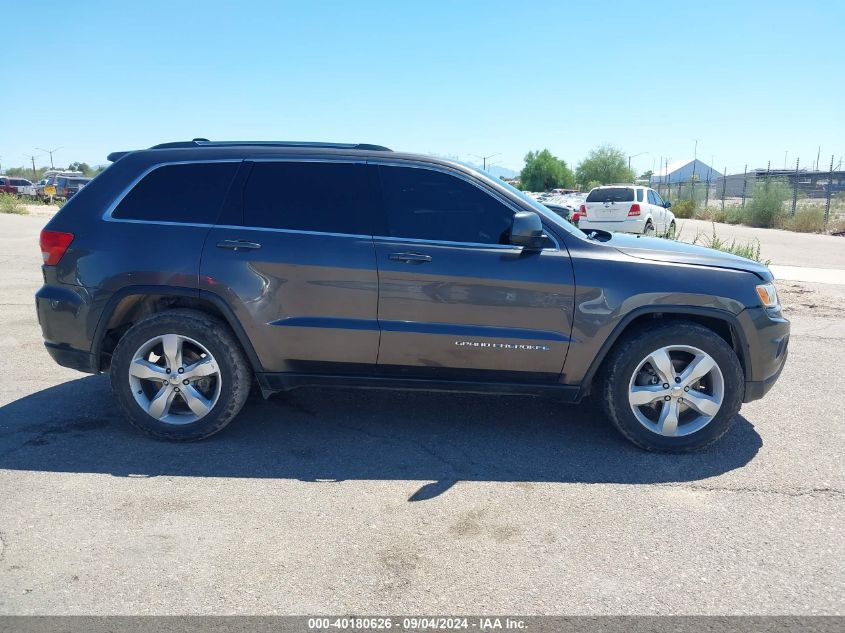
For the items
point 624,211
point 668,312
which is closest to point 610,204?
point 624,211

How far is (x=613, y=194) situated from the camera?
19953mm

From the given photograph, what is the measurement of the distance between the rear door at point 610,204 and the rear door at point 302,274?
637 inches

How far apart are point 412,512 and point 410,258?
1.58 metres

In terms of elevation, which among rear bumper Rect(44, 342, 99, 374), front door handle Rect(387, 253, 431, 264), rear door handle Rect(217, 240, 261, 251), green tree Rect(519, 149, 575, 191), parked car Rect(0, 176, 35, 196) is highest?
green tree Rect(519, 149, 575, 191)

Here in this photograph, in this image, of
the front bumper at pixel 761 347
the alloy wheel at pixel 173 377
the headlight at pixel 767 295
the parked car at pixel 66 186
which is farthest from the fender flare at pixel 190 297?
the parked car at pixel 66 186

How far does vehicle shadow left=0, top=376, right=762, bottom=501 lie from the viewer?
418 centimetres

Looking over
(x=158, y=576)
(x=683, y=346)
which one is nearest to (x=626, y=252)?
(x=683, y=346)

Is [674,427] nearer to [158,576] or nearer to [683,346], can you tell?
[683,346]

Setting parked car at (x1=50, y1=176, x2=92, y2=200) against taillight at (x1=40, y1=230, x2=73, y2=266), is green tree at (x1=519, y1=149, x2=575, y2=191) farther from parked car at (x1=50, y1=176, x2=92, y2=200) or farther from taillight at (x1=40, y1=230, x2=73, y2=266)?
taillight at (x1=40, y1=230, x2=73, y2=266)

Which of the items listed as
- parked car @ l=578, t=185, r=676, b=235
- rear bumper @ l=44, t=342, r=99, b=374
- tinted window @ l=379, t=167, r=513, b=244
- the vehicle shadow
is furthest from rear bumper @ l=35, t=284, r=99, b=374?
parked car @ l=578, t=185, r=676, b=235

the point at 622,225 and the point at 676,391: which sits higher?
the point at 622,225

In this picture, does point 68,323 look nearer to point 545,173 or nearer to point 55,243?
point 55,243

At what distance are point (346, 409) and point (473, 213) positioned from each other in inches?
70.6

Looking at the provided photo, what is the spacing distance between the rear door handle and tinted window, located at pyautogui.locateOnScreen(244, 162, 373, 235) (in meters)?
0.16
